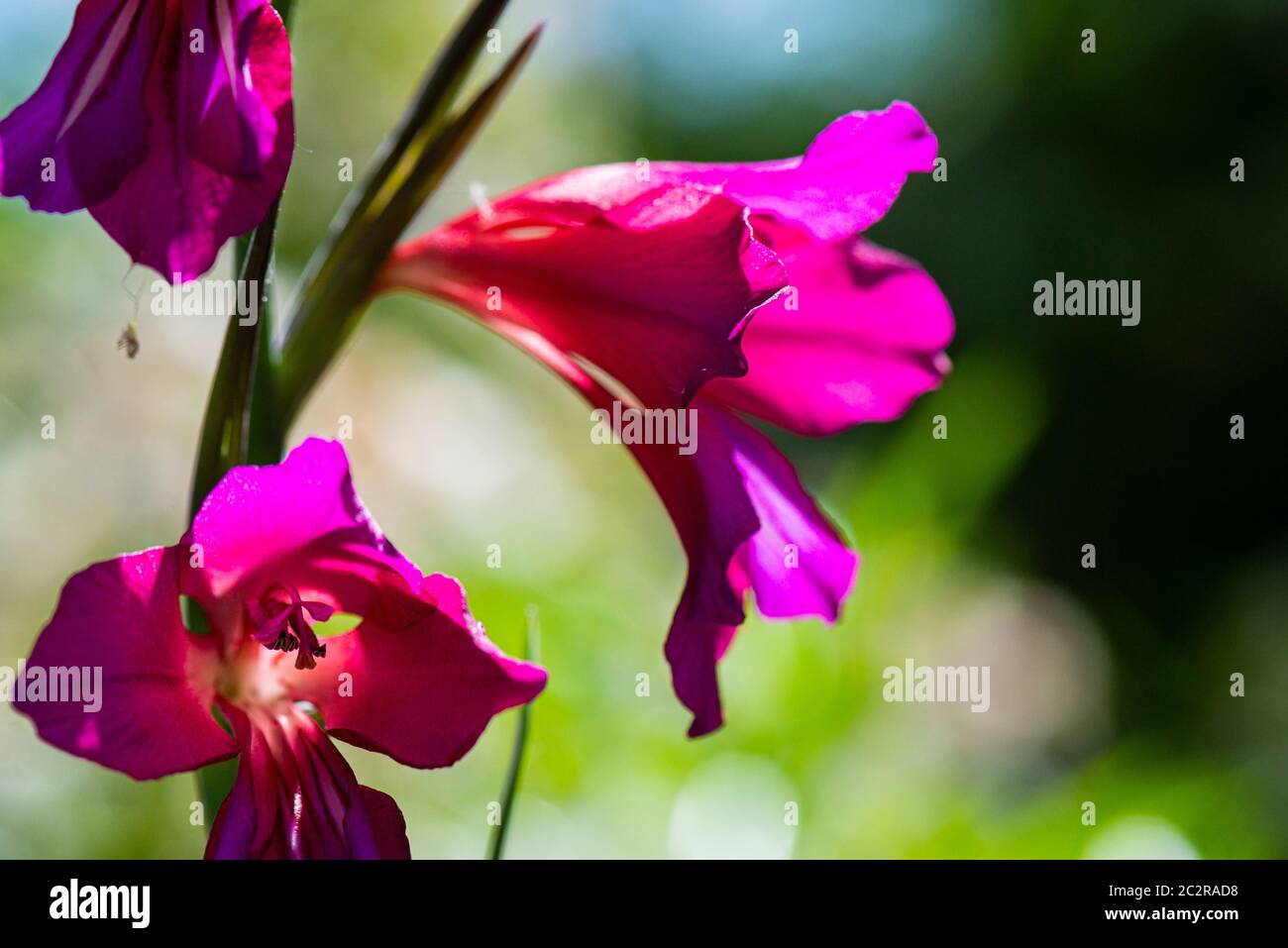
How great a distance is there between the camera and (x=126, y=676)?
486 mm

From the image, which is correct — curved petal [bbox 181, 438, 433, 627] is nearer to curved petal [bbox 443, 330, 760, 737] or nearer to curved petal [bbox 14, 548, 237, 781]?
curved petal [bbox 14, 548, 237, 781]

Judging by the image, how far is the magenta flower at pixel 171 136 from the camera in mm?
471

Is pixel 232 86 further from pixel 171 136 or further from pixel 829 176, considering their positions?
pixel 829 176

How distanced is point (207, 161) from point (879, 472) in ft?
5.36

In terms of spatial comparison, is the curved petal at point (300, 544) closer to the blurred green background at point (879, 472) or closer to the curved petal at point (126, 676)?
the curved petal at point (126, 676)

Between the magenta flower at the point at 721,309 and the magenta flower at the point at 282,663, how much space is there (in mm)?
126

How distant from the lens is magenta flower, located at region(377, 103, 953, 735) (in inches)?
21.9

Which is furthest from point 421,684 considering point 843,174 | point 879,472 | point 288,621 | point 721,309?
point 879,472

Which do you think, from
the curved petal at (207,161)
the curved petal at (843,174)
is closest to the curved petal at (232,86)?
the curved petal at (207,161)

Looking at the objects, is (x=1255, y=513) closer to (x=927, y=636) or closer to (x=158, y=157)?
(x=927, y=636)

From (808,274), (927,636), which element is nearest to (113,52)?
(808,274)

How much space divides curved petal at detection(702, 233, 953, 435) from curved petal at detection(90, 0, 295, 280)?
298 mm
